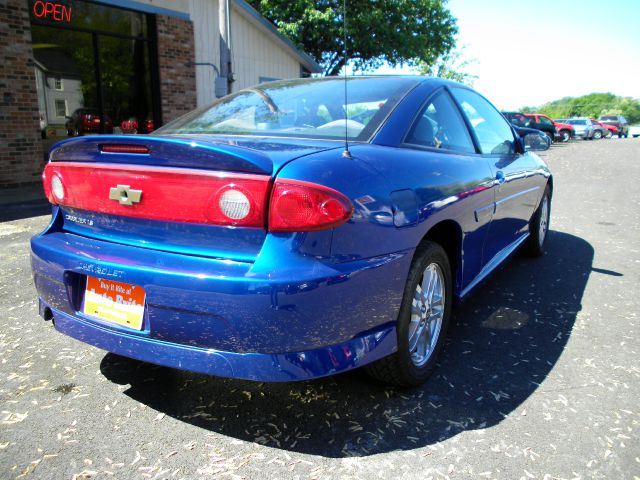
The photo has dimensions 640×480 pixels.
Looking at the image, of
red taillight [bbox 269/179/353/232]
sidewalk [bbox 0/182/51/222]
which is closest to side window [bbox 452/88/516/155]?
red taillight [bbox 269/179/353/232]

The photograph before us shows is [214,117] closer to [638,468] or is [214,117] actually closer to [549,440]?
[549,440]

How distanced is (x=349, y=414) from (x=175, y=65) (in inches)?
452

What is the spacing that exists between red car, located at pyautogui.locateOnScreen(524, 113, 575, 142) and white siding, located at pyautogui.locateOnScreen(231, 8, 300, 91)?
56.4 feet

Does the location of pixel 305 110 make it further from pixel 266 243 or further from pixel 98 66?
pixel 98 66

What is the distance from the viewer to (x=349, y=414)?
2.31 m

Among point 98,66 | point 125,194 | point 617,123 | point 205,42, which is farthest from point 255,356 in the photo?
point 617,123

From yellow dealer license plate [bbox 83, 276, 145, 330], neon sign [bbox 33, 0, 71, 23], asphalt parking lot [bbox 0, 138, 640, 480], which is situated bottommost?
asphalt parking lot [bbox 0, 138, 640, 480]

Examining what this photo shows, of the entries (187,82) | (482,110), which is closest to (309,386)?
(482,110)

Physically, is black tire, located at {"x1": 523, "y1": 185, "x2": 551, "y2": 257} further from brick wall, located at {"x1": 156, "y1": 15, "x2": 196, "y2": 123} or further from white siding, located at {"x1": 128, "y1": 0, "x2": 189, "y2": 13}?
white siding, located at {"x1": 128, "y1": 0, "x2": 189, "y2": 13}

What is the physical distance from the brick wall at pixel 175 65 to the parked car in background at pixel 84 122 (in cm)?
160

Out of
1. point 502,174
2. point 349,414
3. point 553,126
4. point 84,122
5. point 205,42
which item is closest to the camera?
point 349,414

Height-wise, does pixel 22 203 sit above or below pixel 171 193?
below

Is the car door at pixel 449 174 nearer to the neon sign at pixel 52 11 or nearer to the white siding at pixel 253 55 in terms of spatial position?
the neon sign at pixel 52 11

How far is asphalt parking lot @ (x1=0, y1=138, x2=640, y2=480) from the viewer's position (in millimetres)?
1985
